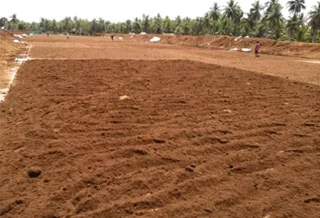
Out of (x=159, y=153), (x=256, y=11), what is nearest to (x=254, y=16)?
(x=256, y=11)

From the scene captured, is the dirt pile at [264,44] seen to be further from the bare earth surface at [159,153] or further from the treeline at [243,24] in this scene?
the bare earth surface at [159,153]

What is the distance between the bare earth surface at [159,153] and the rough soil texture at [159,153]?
0.05ft

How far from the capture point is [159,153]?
5.00 metres

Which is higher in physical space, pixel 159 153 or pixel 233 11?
pixel 233 11

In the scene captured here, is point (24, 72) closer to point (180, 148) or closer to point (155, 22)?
point (180, 148)

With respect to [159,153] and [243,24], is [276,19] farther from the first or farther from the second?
[159,153]

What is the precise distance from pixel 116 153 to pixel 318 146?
346 cm

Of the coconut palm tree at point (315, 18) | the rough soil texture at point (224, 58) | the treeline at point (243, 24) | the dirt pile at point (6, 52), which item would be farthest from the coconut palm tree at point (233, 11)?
the dirt pile at point (6, 52)

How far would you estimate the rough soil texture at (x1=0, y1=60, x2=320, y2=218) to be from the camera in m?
3.71

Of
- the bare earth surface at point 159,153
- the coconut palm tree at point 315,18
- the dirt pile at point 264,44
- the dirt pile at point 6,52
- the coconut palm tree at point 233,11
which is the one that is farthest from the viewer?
the coconut palm tree at point 233,11

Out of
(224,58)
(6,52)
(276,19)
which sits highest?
(276,19)

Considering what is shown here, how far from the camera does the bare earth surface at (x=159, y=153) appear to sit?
371cm

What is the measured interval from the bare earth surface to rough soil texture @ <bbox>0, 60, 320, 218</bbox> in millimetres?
16

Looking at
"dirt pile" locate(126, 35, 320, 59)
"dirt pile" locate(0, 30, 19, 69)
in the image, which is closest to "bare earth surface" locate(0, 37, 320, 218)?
"dirt pile" locate(0, 30, 19, 69)
